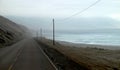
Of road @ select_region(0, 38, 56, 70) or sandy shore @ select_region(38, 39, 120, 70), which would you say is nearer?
road @ select_region(0, 38, 56, 70)

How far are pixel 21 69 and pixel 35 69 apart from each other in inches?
38.6

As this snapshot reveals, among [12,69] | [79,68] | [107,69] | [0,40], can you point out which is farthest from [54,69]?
[0,40]

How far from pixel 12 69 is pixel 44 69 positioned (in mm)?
2252

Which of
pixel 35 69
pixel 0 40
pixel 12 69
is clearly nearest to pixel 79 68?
pixel 35 69

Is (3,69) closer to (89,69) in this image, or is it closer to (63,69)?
(63,69)

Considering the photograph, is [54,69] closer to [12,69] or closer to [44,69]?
[44,69]

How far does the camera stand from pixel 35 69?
1752 centimetres

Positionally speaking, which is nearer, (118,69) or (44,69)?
(44,69)

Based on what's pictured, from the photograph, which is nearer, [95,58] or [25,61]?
[25,61]

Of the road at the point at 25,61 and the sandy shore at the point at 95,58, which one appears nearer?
the road at the point at 25,61

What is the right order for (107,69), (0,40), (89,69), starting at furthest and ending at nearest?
(0,40) → (107,69) → (89,69)

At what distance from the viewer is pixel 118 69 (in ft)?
62.7

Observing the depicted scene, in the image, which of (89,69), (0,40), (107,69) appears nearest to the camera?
(89,69)

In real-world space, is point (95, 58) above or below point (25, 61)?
below
